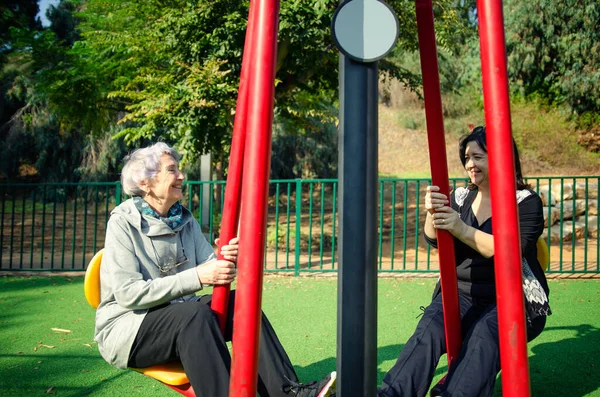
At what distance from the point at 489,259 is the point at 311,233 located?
617 centimetres

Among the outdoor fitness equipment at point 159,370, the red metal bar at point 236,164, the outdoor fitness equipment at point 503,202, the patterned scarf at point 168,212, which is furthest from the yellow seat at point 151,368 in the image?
the outdoor fitness equipment at point 503,202

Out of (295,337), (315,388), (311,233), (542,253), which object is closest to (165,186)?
(315,388)

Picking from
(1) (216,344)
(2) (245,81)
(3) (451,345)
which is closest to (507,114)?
(2) (245,81)

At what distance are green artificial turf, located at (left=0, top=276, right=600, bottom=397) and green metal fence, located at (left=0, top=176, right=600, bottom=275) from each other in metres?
0.77

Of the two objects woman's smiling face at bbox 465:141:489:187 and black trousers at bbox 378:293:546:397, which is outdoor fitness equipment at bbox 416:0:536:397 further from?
woman's smiling face at bbox 465:141:489:187

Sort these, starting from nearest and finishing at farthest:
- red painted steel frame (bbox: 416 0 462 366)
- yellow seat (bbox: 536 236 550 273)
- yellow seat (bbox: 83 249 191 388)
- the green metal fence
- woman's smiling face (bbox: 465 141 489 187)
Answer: red painted steel frame (bbox: 416 0 462 366) → yellow seat (bbox: 83 249 191 388) → woman's smiling face (bbox: 465 141 489 187) → yellow seat (bbox: 536 236 550 273) → the green metal fence

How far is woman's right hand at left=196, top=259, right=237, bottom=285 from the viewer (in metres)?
2.11

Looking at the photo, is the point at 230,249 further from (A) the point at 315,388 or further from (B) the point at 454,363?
(B) the point at 454,363

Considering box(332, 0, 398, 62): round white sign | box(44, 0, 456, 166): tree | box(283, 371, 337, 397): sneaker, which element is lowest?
box(283, 371, 337, 397): sneaker

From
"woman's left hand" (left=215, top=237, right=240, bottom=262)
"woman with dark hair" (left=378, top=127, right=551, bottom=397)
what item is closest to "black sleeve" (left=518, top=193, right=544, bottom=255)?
"woman with dark hair" (left=378, top=127, right=551, bottom=397)

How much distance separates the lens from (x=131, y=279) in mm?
2373

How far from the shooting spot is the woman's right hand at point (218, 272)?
2105 mm

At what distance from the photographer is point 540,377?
3.45m

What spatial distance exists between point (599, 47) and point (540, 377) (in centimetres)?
1476
